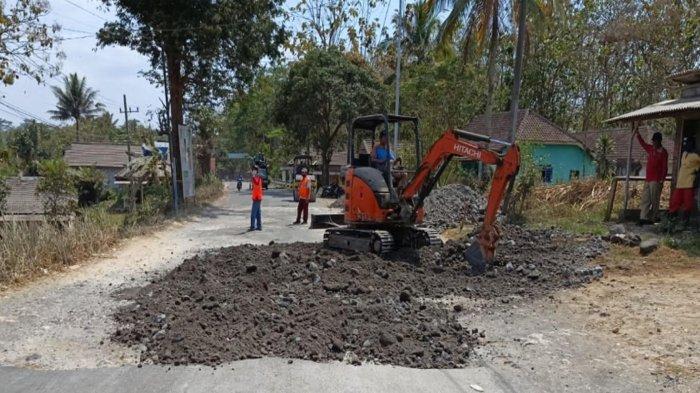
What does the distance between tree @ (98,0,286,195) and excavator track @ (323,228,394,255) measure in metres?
11.6

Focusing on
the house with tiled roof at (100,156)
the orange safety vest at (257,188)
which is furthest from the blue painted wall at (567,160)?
the house with tiled roof at (100,156)

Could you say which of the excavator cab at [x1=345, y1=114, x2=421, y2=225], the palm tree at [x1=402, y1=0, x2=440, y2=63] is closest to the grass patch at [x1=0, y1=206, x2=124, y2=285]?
the excavator cab at [x1=345, y1=114, x2=421, y2=225]

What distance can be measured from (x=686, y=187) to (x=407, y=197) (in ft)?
19.9

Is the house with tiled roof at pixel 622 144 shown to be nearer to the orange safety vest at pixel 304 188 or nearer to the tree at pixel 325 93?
the tree at pixel 325 93

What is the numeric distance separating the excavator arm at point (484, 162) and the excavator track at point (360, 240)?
1.34 m

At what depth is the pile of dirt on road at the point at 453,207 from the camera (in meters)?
16.4

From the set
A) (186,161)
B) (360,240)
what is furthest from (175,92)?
(360,240)

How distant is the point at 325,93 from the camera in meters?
33.4

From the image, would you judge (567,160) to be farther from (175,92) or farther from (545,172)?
(175,92)

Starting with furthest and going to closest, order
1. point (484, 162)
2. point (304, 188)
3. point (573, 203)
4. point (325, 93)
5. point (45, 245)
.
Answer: point (325, 93)
point (304, 188)
point (573, 203)
point (45, 245)
point (484, 162)

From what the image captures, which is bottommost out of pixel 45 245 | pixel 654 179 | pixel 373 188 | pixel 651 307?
pixel 651 307

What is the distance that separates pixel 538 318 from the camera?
23.3 ft

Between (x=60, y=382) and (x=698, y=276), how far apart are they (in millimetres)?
8751

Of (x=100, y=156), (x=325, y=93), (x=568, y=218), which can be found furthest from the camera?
(x=100, y=156)
